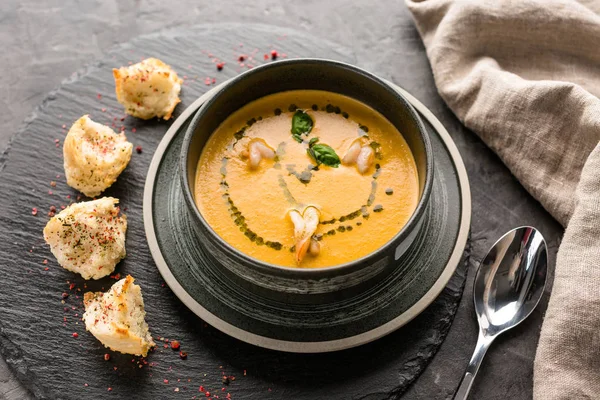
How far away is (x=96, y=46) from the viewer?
13.5ft

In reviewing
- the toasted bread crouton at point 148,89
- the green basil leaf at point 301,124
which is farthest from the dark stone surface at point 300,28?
the green basil leaf at point 301,124

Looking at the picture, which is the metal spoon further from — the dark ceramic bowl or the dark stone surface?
the dark ceramic bowl

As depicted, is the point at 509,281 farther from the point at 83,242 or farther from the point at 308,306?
the point at 83,242

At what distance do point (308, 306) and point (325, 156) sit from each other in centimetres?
73

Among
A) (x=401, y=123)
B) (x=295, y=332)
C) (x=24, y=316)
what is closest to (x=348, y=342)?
(x=295, y=332)

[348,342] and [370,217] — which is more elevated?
[370,217]

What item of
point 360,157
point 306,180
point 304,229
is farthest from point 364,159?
point 304,229

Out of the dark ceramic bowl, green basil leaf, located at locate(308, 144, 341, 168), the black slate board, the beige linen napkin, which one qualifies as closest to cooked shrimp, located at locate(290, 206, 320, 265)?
the dark ceramic bowl

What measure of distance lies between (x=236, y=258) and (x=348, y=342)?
593mm

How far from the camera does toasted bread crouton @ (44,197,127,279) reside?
10.1 feet

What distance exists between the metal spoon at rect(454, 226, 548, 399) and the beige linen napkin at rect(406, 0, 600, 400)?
0.43 feet

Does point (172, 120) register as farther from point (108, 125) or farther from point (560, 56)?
point (560, 56)

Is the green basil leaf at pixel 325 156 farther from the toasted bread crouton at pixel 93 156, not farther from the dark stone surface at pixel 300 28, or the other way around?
the toasted bread crouton at pixel 93 156

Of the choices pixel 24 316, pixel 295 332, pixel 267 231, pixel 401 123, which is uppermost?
pixel 401 123
